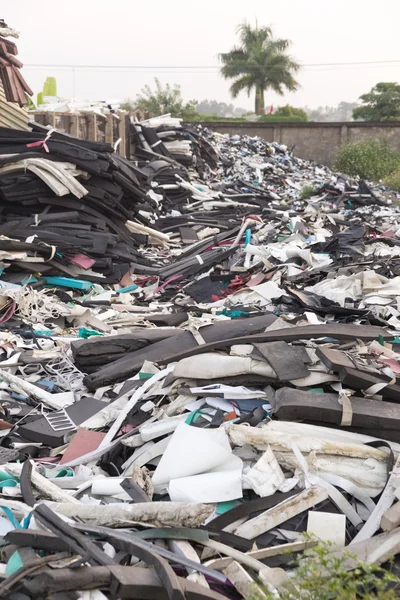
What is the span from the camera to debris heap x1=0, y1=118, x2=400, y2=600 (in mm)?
2555

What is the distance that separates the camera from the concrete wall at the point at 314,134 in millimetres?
26703

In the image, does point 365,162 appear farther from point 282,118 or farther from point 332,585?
point 332,585

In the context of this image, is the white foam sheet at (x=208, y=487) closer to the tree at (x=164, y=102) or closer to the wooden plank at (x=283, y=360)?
the wooden plank at (x=283, y=360)

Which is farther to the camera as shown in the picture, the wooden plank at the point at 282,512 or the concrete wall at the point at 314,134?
the concrete wall at the point at 314,134

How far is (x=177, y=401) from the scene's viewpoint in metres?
3.75

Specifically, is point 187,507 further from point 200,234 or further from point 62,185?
point 200,234

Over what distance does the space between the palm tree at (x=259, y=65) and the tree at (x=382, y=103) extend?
17.7 ft

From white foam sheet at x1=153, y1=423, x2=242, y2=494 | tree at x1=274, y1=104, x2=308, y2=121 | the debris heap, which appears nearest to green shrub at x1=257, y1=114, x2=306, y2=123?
tree at x1=274, y1=104, x2=308, y2=121

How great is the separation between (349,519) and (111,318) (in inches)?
167

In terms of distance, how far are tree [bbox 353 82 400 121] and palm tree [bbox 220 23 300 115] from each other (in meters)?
5.40

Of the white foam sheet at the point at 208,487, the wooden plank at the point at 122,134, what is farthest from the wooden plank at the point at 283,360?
the wooden plank at the point at 122,134

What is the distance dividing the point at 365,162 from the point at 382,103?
939 inches

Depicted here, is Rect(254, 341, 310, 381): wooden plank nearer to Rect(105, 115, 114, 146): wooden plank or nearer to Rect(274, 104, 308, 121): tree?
Rect(105, 115, 114, 146): wooden plank

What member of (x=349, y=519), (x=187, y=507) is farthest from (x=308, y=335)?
(x=187, y=507)
